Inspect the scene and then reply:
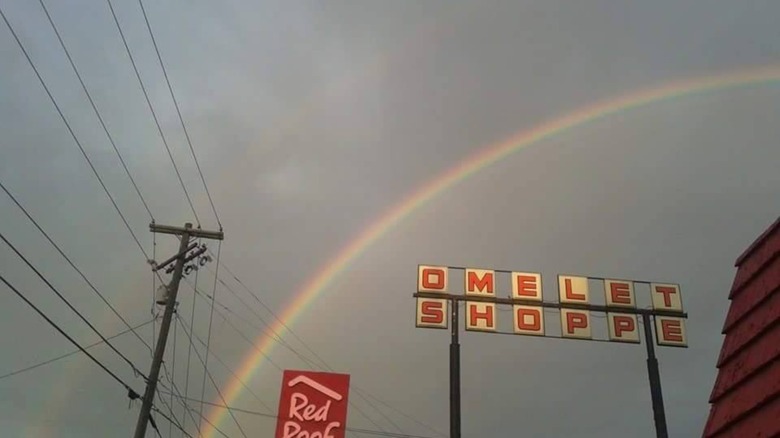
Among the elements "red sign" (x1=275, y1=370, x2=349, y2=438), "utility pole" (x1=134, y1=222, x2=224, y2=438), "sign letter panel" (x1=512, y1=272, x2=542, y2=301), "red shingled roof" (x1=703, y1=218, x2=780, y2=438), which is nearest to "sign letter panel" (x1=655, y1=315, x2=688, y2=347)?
"sign letter panel" (x1=512, y1=272, x2=542, y2=301)

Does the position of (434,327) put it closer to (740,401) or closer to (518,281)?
(518,281)

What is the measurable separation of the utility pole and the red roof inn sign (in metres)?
7.71

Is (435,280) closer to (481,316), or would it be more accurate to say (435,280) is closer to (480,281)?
(480,281)

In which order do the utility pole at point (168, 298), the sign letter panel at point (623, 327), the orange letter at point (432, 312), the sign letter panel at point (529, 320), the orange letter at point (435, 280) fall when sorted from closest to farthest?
the utility pole at point (168, 298) → the sign letter panel at point (529, 320) → the sign letter panel at point (623, 327) → the orange letter at point (432, 312) → the orange letter at point (435, 280)

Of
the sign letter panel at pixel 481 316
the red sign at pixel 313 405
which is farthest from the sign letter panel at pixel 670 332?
the red sign at pixel 313 405

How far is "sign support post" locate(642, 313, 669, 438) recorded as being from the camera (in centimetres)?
2145

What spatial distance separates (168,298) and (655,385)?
1609cm

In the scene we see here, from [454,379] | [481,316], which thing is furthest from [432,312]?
[454,379]

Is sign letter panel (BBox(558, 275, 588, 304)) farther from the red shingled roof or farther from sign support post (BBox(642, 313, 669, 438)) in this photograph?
the red shingled roof

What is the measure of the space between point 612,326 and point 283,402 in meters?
11.0

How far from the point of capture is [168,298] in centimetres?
2269

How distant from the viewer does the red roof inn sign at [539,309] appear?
2264cm

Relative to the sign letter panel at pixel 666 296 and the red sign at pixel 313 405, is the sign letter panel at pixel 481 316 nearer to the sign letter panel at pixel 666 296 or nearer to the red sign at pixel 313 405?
the red sign at pixel 313 405

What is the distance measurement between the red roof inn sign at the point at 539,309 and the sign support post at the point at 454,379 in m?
0.03
